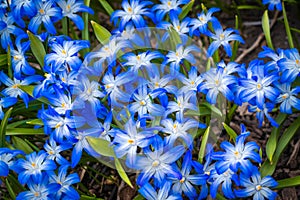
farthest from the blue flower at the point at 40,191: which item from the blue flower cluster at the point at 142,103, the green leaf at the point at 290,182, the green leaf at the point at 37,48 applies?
the green leaf at the point at 290,182

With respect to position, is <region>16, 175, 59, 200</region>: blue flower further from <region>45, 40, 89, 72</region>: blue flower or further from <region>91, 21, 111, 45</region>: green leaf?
<region>91, 21, 111, 45</region>: green leaf

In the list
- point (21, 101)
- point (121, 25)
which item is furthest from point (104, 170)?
point (121, 25)

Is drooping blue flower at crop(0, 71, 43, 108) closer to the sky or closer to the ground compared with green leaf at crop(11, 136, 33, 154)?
closer to the sky

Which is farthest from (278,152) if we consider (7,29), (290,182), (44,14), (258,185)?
(7,29)

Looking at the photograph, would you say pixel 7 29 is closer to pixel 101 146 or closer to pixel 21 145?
pixel 21 145

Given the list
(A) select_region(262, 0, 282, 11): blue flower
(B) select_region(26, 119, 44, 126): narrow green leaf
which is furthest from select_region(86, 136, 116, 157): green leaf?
(A) select_region(262, 0, 282, 11): blue flower

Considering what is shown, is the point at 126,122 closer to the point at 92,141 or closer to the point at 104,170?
the point at 92,141
